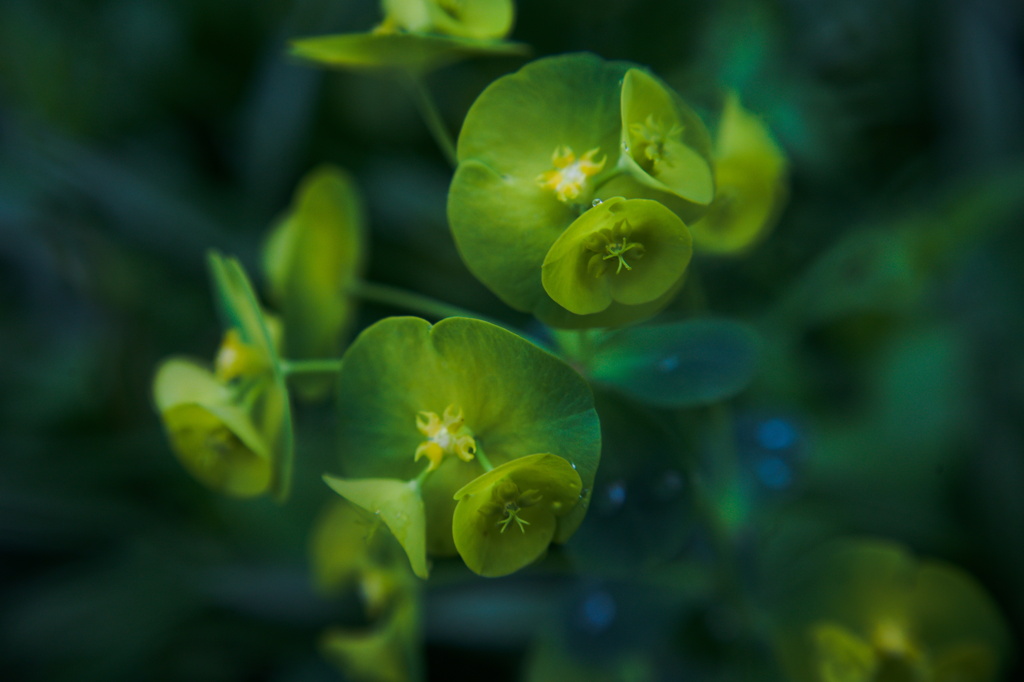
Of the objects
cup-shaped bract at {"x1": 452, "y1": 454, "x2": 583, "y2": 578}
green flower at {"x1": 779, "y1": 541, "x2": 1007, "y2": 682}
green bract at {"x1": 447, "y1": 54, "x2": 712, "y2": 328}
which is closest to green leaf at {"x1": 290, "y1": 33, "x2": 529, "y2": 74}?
green bract at {"x1": 447, "y1": 54, "x2": 712, "y2": 328}

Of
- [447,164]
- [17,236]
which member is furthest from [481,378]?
[17,236]

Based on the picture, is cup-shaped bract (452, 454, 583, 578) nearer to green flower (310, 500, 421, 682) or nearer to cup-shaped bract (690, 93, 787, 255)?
green flower (310, 500, 421, 682)

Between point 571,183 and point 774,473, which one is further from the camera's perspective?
point 774,473

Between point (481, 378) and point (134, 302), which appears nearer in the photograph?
point (481, 378)

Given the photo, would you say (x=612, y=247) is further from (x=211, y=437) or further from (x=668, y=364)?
(x=211, y=437)

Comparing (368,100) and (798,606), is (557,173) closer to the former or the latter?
(798,606)

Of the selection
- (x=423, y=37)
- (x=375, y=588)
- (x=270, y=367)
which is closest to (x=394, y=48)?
(x=423, y=37)
